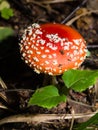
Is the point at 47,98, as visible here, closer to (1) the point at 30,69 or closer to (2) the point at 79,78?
(2) the point at 79,78

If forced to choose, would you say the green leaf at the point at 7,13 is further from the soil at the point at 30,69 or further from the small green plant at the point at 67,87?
the small green plant at the point at 67,87

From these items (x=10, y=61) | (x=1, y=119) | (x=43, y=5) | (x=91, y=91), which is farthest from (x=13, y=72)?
(x=43, y=5)

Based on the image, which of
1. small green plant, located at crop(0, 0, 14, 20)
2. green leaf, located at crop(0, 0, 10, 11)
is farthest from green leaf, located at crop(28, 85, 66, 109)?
green leaf, located at crop(0, 0, 10, 11)

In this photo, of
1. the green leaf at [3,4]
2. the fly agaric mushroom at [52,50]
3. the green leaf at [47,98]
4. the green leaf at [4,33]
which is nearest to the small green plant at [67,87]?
the green leaf at [47,98]

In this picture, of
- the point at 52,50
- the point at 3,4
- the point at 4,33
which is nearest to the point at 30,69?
the point at 4,33

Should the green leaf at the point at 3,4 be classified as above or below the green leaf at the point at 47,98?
above

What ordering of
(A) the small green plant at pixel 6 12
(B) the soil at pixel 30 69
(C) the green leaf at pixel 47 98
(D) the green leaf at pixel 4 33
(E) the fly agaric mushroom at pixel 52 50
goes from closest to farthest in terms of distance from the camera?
(C) the green leaf at pixel 47 98, (E) the fly agaric mushroom at pixel 52 50, (B) the soil at pixel 30 69, (D) the green leaf at pixel 4 33, (A) the small green plant at pixel 6 12

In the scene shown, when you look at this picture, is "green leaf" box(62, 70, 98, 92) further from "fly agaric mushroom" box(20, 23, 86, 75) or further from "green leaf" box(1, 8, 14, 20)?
"green leaf" box(1, 8, 14, 20)

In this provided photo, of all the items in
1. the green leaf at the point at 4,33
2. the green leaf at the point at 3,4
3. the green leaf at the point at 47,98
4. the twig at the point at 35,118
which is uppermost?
the green leaf at the point at 3,4
